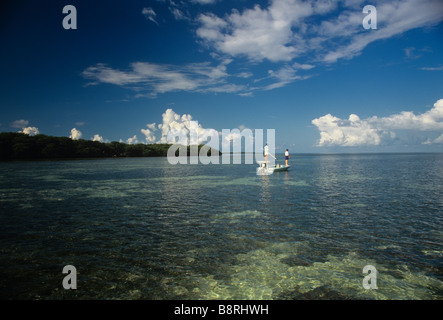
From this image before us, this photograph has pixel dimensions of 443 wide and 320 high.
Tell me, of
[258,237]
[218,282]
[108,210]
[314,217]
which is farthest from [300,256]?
[108,210]

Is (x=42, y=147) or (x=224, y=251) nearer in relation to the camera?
(x=224, y=251)

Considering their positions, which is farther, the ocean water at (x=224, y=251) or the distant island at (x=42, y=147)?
the distant island at (x=42, y=147)

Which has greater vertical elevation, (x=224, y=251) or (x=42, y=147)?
(x=42, y=147)

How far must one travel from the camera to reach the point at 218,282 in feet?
29.4

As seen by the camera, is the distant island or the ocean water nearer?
the ocean water

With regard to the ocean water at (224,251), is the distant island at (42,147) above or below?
above

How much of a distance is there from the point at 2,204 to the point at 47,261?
1846 centimetres

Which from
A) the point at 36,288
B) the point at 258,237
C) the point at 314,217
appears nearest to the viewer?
the point at 36,288

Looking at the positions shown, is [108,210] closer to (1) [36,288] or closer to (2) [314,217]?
(1) [36,288]

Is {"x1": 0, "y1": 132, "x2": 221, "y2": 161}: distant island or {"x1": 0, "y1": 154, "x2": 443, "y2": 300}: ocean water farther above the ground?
{"x1": 0, "y1": 132, "x2": 221, "y2": 161}: distant island
